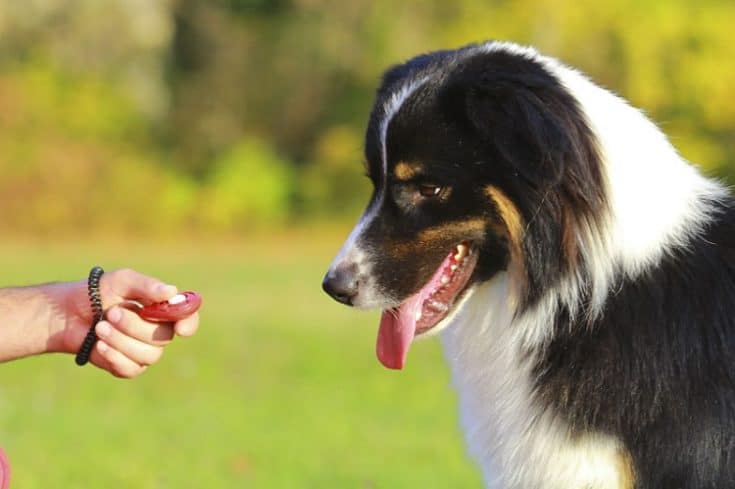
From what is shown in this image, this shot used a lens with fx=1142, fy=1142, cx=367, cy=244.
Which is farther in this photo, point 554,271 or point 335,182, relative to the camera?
point 335,182

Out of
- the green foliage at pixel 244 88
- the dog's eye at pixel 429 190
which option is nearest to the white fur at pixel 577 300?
the dog's eye at pixel 429 190

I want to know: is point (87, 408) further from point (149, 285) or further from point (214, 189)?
point (214, 189)

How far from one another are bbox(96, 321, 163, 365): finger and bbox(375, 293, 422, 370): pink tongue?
98 cm

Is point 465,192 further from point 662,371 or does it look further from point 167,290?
point 167,290

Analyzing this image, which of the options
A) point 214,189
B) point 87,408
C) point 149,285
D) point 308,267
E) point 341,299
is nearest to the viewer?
point 149,285

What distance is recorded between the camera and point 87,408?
11398mm

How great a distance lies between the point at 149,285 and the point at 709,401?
199 centimetres

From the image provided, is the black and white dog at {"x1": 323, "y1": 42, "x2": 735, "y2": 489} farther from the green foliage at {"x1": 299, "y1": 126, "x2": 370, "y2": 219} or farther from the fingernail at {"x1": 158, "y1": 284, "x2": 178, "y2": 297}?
the green foliage at {"x1": 299, "y1": 126, "x2": 370, "y2": 219}

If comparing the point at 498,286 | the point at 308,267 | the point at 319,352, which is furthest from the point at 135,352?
the point at 308,267

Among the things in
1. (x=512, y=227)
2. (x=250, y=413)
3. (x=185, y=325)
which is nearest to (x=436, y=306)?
(x=512, y=227)

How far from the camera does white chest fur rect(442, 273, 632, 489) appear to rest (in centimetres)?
398

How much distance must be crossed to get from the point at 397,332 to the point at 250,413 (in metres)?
6.95

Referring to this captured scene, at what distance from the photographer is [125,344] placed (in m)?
3.92

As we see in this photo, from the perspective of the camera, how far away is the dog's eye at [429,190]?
4320 millimetres
